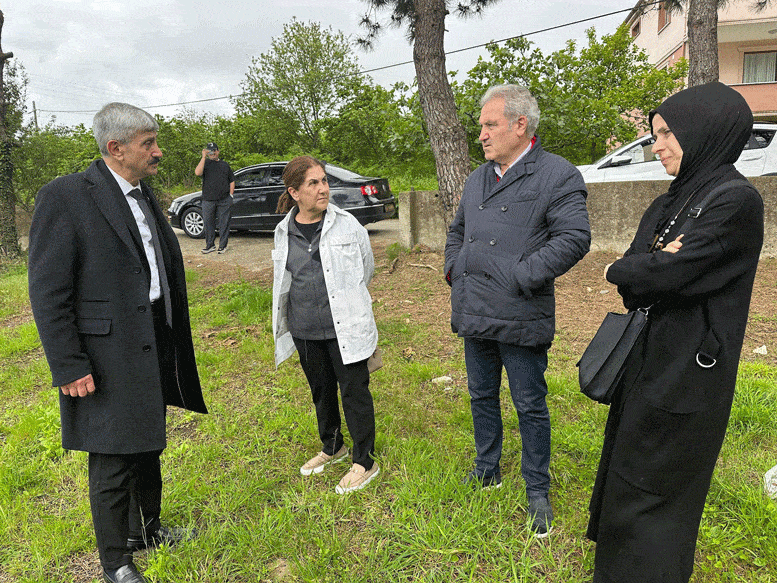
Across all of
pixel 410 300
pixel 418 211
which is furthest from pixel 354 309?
pixel 418 211

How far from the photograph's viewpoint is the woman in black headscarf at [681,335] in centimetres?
182

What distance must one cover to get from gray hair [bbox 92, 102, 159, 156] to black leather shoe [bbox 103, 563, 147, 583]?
187 centimetres

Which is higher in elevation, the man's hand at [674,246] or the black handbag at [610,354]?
the man's hand at [674,246]

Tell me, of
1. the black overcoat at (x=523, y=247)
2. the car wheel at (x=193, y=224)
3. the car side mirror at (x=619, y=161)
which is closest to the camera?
the black overcoat at (x=523, y=247)

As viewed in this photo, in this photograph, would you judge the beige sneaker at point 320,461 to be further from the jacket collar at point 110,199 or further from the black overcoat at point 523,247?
the jacket collar at point 110,199

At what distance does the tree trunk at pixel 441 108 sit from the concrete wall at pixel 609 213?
1.22m

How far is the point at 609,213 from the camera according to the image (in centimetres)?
754

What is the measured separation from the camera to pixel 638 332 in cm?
201

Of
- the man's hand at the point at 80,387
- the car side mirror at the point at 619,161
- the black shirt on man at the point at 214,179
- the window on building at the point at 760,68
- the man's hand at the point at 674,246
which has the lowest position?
the man's hand at the point at 80,387

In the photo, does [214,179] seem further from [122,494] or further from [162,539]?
[122,494]

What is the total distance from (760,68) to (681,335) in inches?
1272

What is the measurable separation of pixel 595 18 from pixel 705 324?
16865mm

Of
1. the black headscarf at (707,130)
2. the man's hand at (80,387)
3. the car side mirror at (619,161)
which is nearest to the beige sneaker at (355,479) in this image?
the man's hand at (80,387)

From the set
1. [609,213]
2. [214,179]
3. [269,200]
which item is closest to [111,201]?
[609,213]
